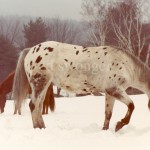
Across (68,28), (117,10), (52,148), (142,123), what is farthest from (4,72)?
(52,148)

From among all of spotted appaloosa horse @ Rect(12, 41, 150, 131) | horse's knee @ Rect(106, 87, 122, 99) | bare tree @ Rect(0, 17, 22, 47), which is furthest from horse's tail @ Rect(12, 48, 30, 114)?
bare tree @ Rect(0, 17, 22, 47)

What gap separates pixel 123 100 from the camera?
5457 millimetres

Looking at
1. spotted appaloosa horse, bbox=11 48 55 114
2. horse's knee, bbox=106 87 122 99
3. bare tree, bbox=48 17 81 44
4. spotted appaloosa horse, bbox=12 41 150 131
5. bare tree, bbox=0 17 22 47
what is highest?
spotted appaloosa horse, bbox=12 41 150 131

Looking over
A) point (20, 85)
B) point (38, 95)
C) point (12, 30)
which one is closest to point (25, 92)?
point (20, 85)

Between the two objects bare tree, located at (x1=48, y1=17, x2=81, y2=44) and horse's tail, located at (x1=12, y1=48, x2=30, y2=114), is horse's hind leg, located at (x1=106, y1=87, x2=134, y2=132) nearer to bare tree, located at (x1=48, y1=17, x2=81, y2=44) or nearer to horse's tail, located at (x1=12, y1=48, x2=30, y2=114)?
horse's tail, located at (x1=12, y1=48, x2=30, y2=114)

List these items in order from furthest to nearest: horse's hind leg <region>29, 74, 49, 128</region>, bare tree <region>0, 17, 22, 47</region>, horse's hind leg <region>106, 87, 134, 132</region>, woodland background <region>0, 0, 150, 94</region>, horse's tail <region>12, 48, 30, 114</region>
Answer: bare tree <region>0, 17, 22, 47</region> → woodland background <region>0, 0, 150, 94</region> → horse's tail <region>12, 48, 30, 114</region> → horse's hind leg <region>29, 74, 49, 128</region> → horse's hind leg <region>106, 87, 134, 132</region>

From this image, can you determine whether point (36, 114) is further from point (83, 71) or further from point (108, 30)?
point (108, 30)

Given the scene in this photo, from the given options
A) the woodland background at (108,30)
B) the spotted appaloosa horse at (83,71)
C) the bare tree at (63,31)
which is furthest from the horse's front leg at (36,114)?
the bare tree at (63,31)

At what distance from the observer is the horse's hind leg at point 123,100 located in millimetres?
5438

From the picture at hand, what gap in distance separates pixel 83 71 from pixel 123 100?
0.75 metres

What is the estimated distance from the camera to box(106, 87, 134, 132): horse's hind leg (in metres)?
5.44

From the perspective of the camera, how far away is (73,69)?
226 inches

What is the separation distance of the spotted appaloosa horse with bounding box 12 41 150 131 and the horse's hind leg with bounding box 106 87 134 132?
0.24ft

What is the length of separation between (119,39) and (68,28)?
9.04 meters
